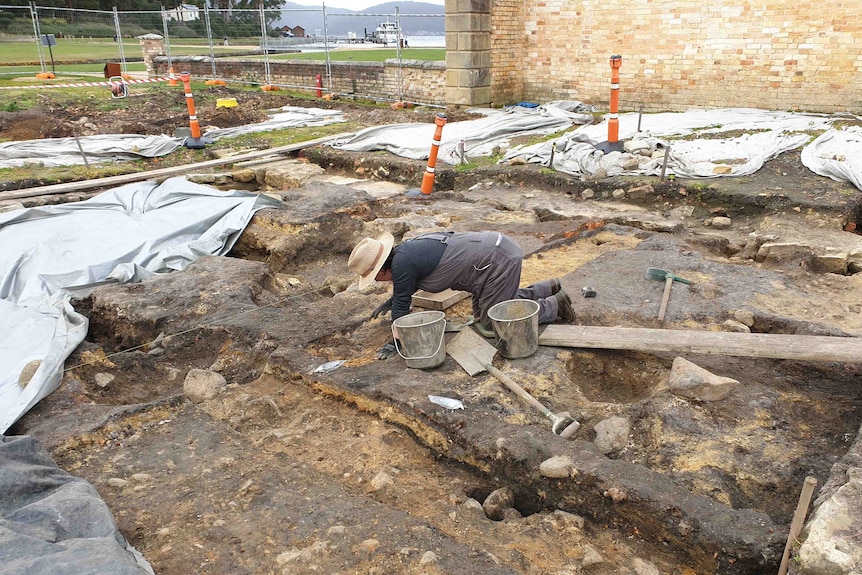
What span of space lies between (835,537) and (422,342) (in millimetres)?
2439

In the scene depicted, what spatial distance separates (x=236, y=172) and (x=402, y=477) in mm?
7484

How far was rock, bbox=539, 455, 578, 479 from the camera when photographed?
10.5 feet

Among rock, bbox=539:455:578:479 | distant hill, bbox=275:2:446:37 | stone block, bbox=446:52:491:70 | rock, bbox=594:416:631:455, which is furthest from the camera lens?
distant hill, bbox=275:2:446:37

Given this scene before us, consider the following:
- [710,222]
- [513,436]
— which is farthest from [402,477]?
[710,222]

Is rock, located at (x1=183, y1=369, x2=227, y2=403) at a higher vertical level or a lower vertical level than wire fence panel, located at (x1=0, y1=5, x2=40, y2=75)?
A: lower

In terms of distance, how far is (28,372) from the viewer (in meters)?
4.32

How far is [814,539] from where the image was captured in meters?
2.34

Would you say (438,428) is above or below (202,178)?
below

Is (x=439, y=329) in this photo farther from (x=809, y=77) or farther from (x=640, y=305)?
(x=809, y=77)

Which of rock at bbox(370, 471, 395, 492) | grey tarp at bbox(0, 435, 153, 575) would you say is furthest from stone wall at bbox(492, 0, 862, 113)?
grey tarp at bbox(0, 435, 153, 575)

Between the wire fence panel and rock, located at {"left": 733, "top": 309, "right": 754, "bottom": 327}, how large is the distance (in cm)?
2197

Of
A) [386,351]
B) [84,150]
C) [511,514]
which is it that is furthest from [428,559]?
[84,150]

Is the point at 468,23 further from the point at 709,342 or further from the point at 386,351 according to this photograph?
the point at 709,342

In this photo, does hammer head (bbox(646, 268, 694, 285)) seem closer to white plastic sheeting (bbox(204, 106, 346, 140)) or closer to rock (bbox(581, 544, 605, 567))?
rock (bbox(581, 544, 605, 567))
